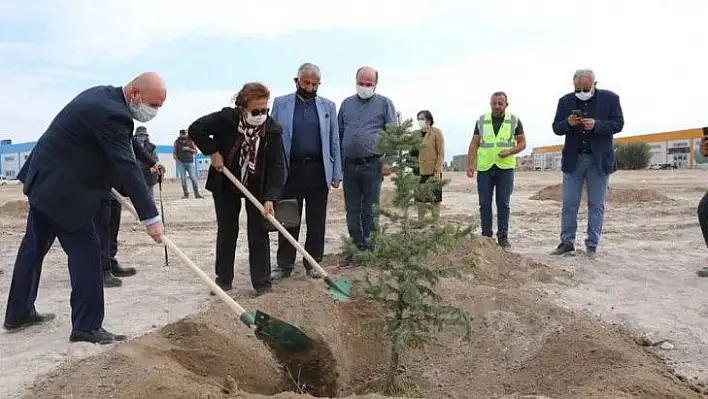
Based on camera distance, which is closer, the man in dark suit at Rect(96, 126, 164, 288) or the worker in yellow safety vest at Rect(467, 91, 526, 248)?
the man in dark suit at Rect(96, 126, 164, 288)

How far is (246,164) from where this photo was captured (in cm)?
540

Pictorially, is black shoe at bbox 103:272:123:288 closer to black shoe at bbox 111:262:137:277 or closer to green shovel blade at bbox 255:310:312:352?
black shoe at bbox 111:262:137:277

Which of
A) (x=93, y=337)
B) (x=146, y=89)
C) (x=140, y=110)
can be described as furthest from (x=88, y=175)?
(x=93, y=337)

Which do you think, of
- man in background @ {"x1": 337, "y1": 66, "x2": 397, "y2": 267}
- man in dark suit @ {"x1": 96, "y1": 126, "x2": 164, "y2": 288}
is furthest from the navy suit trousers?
man in background @ {"x1": 337, "y1": 66, "x2": 397, "y2": 267}

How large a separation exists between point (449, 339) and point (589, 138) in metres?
3.54

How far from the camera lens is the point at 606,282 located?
6.09 meters

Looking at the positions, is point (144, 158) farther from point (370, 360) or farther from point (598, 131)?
point (598, 131)

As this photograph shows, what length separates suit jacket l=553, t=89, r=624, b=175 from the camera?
695 cm

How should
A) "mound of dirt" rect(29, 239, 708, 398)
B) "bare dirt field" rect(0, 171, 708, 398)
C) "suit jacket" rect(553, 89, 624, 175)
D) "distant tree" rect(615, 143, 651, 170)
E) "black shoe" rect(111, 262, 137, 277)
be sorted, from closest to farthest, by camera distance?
"mound of dirt" rect(29, 239, 708, 398) → "bare dirt field" rect(0, 171, 708, 398) → "black shoe" rect(111, 262, 137, 277) → "suit jacket" rect(553, 89, 624, 175) → "distant tree" rect(615, 143, 651, 170)

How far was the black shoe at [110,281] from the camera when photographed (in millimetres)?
6195

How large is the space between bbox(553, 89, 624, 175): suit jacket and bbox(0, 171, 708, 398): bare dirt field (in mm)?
1081

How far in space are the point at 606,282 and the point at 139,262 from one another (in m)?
5.19

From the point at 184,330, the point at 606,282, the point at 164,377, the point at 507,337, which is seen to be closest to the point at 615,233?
the point at 606,282

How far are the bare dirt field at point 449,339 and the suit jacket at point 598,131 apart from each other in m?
1.08
